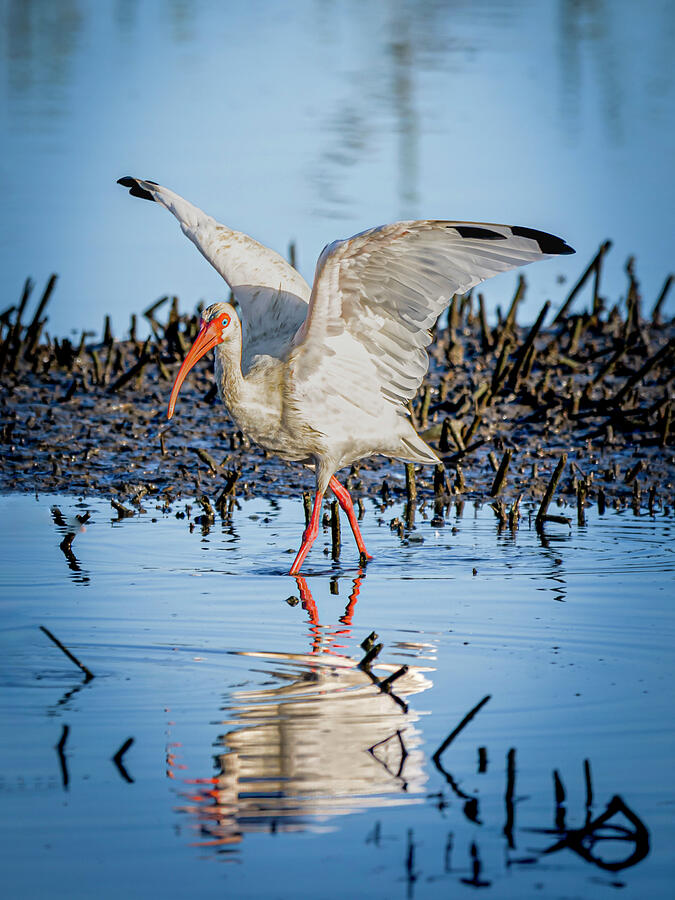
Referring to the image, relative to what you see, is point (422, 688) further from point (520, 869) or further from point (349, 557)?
point (349, 557)

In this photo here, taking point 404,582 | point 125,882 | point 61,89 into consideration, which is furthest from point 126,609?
point 61,89

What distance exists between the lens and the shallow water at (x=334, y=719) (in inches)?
139

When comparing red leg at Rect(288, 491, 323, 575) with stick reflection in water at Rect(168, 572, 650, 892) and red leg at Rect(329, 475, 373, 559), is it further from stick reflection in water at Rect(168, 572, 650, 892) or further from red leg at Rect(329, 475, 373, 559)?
stick reflection in water at Rect(168, 572, 650, 892)

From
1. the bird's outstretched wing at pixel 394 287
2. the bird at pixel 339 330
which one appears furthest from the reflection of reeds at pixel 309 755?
the bird's outstretched wing at pixel 394 287

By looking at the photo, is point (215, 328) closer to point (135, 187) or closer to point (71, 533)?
point (71, 533)

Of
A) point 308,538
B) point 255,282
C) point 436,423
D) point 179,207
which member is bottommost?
point 308,538

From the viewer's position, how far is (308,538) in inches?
274

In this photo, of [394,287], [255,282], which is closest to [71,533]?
[255,282]

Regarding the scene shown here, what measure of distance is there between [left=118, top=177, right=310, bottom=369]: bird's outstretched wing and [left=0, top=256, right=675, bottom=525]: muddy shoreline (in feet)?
3.00

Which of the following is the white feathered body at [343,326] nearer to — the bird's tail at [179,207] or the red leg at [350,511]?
the bird's tail at [179,207]

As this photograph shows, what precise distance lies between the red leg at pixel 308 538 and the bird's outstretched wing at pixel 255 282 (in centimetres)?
91

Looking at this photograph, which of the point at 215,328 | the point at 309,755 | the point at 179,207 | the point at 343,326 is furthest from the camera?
the point at 179,207

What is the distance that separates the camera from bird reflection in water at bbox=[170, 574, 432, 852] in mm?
3832

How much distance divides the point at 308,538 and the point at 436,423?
2.93 metres
